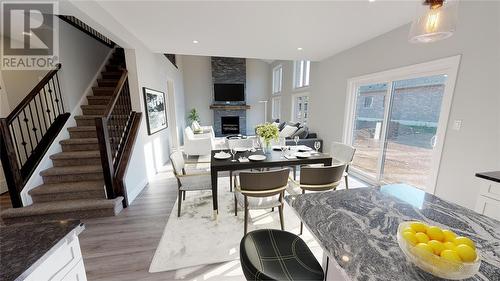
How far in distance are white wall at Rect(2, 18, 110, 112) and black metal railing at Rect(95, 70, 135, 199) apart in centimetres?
116

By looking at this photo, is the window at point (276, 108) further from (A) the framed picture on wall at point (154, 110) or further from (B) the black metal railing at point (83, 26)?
(B) the black metal railing at point (83, 26)

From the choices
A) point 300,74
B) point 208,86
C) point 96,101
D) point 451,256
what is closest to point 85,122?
point 96,101

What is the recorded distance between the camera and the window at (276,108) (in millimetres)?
8400

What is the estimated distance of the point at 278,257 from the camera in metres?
1.01

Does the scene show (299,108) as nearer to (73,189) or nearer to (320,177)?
(320,177)

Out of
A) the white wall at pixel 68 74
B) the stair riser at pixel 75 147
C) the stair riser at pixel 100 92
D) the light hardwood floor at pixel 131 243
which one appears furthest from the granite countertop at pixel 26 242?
the stair riser at pixel 100 92

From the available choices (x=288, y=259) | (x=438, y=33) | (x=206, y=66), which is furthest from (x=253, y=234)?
(x=206, y=66)

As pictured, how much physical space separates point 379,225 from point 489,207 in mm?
1297

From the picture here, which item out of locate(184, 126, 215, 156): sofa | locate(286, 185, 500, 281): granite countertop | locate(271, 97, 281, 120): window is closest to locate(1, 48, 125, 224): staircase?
locate(184, 126, 215, 156): sofa

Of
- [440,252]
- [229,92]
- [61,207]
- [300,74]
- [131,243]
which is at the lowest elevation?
[131,243]

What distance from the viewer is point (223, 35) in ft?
10.5

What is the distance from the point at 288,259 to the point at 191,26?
3111 mm

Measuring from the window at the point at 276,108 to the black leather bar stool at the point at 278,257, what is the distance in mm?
7495

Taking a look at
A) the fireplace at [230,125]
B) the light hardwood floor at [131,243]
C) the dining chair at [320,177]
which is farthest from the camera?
the fireplace at [230,125]
